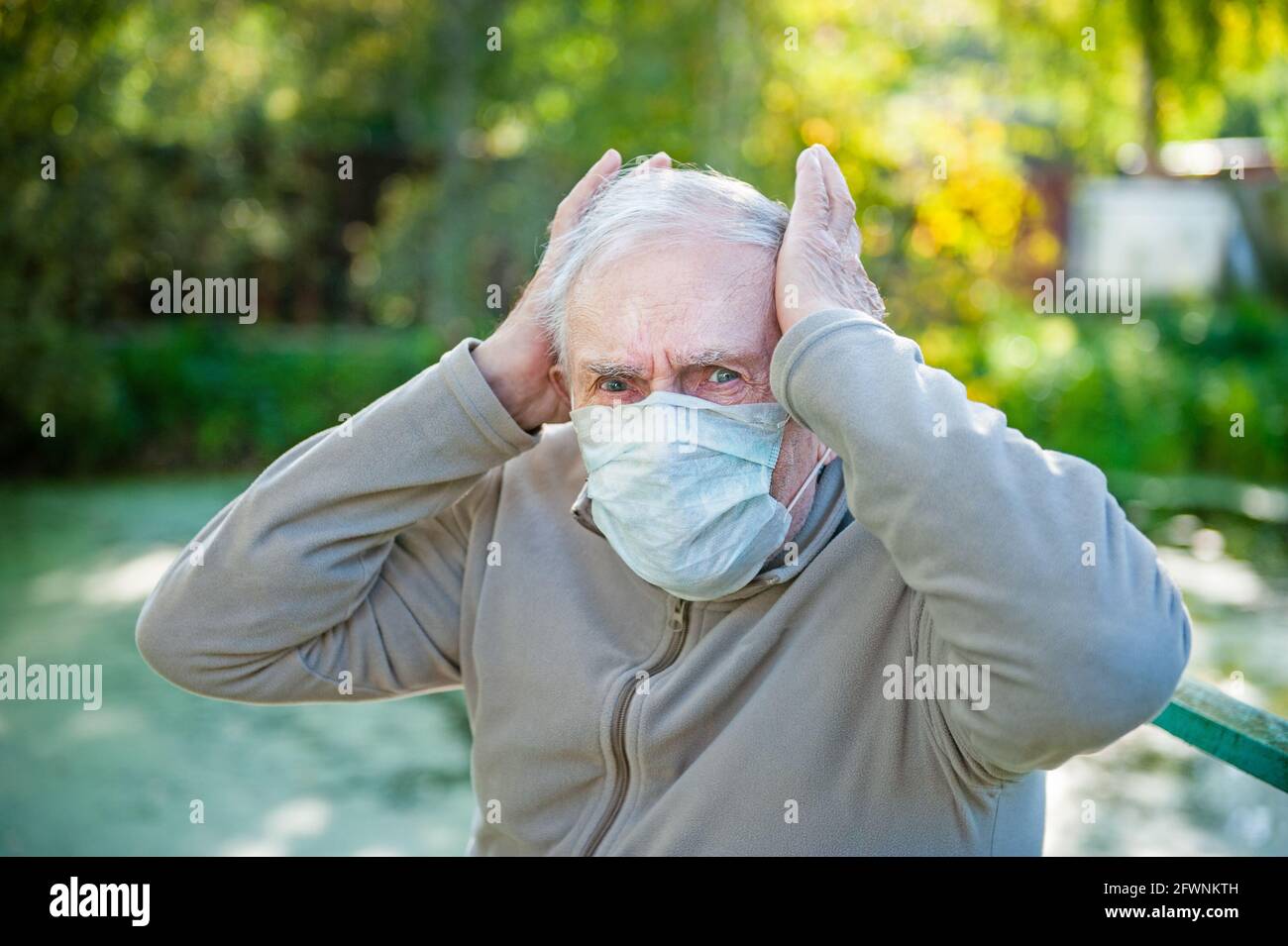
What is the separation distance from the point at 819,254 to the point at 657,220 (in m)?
0.21

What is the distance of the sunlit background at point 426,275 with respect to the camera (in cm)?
482

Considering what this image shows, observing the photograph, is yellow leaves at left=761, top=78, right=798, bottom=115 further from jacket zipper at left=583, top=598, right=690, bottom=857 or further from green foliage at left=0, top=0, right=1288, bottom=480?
jacket zipper at left=583, top=598, right=690, bottom=857

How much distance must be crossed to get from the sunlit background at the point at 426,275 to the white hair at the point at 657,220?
2.80 meters

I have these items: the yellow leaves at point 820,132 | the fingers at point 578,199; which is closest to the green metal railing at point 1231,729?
the fingers at point 578,199

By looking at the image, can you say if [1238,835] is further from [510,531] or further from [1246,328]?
[1246,328]

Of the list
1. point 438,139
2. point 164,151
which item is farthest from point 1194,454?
point 164,151

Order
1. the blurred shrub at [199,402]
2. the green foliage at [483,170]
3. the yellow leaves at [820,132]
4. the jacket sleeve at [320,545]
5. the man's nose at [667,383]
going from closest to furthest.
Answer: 1. the man's nose at [667,383]
2. the jacket sleeve at [320,545]
3. the yellow leaves at [820,132]
4. the green foliage at [483,170]
5. the blurred shrub at [199,402]

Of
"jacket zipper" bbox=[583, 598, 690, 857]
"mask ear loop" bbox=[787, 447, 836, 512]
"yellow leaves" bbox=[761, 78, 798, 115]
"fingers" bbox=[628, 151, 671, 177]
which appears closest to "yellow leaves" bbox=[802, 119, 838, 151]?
"yellow leaves" bbox=[761, 78, 798, 115]

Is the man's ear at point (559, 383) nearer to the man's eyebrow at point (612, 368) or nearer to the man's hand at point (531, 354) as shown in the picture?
the man's hand at point (531, 354)

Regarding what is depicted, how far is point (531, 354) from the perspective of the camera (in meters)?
1.81

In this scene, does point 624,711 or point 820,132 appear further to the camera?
point 820,132

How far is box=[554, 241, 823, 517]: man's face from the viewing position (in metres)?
1.63

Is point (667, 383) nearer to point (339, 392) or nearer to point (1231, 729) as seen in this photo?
point (1231, 729)

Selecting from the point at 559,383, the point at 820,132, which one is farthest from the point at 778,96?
the point at 559,383
